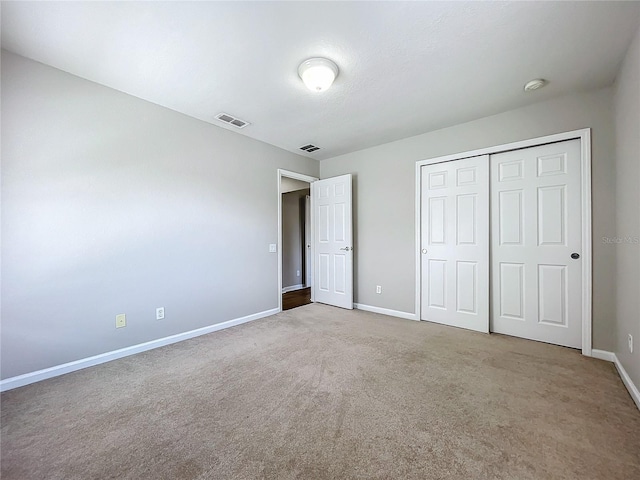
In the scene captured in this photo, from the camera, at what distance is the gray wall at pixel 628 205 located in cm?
183

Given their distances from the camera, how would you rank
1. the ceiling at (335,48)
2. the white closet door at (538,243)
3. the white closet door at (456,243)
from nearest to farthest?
1. the ceiling at (335,48)
2. the white closet door at (538,243)
3. the white closet door at (456,243)

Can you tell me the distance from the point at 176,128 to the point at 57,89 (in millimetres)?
937

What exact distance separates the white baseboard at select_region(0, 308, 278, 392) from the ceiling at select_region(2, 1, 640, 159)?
8.09ft

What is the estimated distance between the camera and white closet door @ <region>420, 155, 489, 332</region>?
3.15 meters

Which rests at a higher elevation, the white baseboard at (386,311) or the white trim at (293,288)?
the white baseboard at (386,311)

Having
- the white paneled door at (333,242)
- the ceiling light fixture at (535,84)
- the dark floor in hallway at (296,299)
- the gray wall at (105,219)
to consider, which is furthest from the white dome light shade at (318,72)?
the dark floor in hallway at (296,299)

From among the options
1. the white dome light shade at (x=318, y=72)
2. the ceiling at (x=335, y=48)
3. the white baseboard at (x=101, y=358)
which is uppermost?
the ceiling at (x=335, y=48)

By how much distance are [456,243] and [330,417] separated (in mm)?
2585

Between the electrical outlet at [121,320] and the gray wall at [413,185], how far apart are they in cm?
302

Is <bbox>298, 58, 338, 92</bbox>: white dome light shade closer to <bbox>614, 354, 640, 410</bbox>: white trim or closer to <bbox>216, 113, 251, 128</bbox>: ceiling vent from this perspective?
<bbox>216, 113, 251, 128</bbox>: ceiling vent

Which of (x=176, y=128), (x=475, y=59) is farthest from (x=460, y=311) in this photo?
(x=176, y=128)

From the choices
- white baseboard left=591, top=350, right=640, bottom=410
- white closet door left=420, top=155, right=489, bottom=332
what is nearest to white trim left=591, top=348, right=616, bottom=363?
white baseboard left=591, top=350, right=640, bottom=410

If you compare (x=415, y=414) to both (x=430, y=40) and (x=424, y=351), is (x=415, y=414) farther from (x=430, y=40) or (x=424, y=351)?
(x=430, y=40)

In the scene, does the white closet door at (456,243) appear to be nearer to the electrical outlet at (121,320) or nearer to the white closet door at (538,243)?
the white closet door at (538,243)
